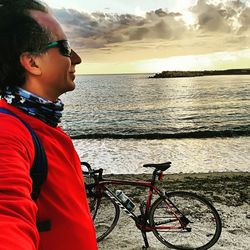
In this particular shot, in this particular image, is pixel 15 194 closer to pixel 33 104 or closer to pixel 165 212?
pixel 33 104

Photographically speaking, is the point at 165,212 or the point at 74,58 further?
the point at 165,212

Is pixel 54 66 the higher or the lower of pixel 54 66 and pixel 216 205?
the higher

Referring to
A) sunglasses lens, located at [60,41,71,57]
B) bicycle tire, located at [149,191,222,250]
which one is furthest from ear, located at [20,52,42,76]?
bicycle tire, located at [149,191,222,250]

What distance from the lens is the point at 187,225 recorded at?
233 inches

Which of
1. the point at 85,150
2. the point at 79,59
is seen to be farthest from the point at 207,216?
the point at 85,150

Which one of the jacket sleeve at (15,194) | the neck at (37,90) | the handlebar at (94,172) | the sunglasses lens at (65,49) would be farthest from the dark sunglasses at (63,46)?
the handlebar at (94,172)

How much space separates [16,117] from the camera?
1.13 m

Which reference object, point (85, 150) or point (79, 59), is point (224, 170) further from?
point (79, 59)

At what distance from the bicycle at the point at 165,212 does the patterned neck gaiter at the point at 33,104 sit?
4287 mm

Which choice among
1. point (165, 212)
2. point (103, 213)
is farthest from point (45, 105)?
point (103, 213)

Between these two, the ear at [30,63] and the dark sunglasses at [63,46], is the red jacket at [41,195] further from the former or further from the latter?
the dark sunglasses at [63,46]

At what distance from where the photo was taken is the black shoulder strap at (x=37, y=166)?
1086mm

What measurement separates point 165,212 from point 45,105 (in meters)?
4.67

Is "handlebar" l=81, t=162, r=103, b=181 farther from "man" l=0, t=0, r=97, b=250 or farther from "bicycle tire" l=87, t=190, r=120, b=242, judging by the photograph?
"man" l=0, t=0, r=97, b=250
